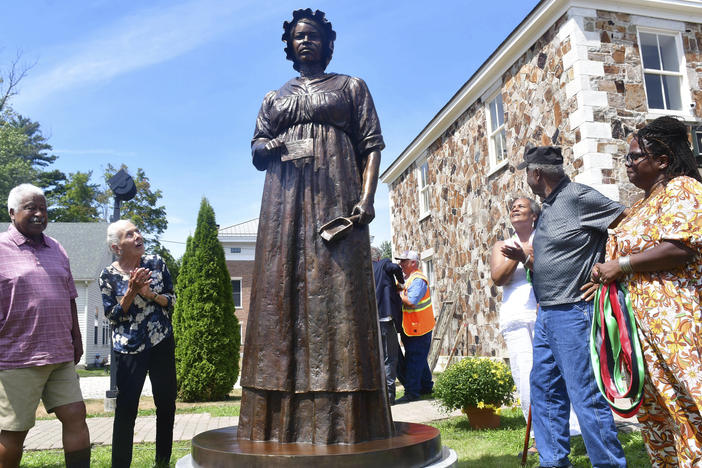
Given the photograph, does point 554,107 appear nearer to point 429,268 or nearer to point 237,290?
point 429,268

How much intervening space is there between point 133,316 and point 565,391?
2.97 m

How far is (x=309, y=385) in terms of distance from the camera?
295 cm

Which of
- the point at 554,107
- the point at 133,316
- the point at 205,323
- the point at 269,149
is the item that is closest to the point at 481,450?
the point at 133,316

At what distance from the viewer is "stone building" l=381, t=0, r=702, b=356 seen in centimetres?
922

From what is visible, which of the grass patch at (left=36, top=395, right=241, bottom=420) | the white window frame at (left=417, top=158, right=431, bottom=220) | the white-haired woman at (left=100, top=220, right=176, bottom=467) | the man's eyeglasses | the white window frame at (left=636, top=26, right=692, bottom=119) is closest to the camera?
the man's eyeglasses

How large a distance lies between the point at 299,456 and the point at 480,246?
1090 centimetres

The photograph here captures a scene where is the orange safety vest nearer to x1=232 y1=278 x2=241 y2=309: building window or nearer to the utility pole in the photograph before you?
the utility pole

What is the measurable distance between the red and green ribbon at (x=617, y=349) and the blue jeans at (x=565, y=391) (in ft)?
1.48

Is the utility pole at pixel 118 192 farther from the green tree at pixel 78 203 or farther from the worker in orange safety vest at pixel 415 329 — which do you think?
the green tree at pixel 78 203

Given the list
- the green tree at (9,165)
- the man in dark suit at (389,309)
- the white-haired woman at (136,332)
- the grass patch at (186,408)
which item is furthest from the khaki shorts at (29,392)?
the green tree at (9,165)

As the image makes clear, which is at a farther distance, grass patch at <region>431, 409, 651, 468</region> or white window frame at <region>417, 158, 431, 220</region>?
white window frame at <region>417, 158, 431, 220</region>

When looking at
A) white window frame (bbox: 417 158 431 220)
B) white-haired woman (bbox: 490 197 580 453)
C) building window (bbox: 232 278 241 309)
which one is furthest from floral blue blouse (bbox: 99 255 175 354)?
building window (bbox: 232 278 241 309)

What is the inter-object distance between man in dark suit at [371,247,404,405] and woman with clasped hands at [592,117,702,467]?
15.5ft

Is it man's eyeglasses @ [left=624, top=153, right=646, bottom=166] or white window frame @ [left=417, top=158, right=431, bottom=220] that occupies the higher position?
white window frame @ [left=417, top=158, right=431, bottom=220]
